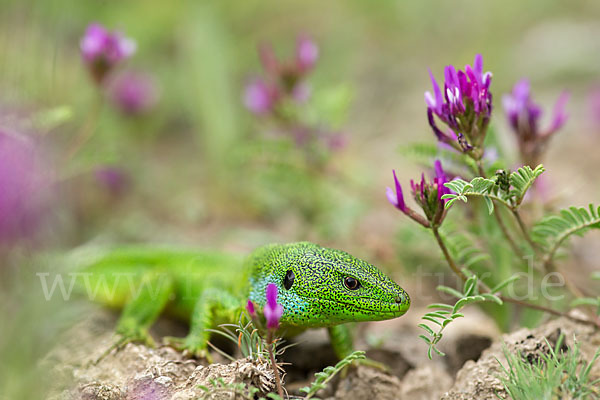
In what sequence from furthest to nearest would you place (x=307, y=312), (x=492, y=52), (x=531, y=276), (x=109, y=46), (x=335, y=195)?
(x=492, y=52)
(x=335, y=195)
(x=109, y=46)
(x=531, y=276)
(x=307, y=312)

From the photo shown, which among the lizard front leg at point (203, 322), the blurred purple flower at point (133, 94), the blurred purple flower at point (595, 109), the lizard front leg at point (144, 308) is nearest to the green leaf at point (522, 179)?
the lizard front leg at point (203, 322)

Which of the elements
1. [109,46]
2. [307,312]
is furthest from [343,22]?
[307,312]

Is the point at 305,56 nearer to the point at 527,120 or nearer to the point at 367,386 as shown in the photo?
the point at 527,120

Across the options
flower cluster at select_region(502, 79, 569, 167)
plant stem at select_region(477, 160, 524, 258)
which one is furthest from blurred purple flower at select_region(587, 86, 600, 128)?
plant stem at select_region(477, 160, 524, 258)

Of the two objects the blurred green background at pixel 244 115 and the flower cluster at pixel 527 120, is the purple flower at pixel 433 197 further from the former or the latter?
the blurred green background at pixel 244 115

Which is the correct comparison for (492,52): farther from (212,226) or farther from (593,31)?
(212,226)

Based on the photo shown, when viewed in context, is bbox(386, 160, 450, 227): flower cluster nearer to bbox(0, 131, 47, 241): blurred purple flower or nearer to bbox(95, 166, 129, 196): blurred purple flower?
bbox(0, 131, 47, 241): blurred purple flower

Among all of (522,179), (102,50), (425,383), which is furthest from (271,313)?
(102,50)
